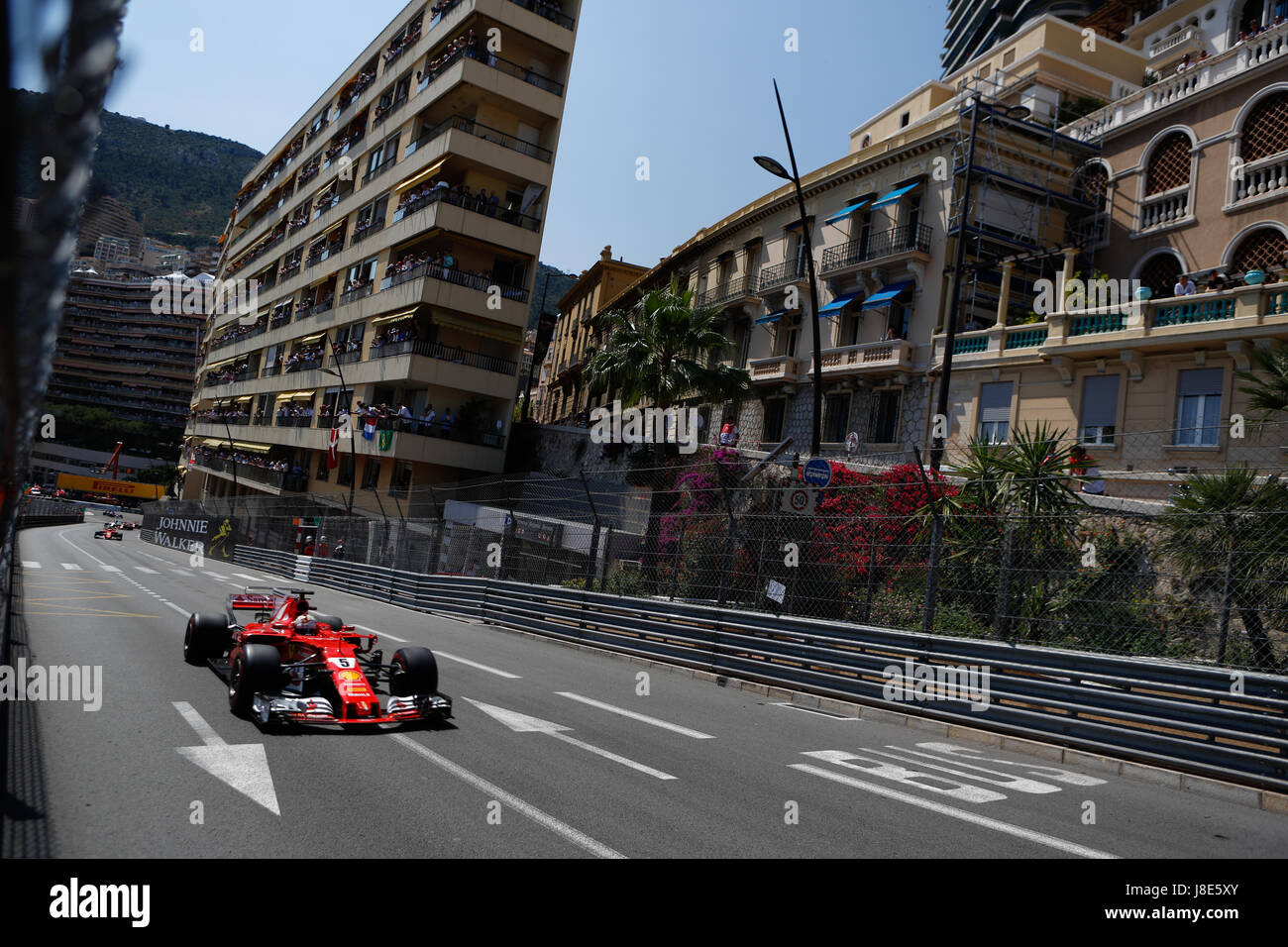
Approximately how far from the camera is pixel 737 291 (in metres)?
36.5

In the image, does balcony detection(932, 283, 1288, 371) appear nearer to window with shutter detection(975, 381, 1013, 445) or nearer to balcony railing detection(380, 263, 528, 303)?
window with shutter detection(975, 381, 1013, 445)

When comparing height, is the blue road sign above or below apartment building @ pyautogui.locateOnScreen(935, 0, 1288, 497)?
below

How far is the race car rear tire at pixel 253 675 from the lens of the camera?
670cm

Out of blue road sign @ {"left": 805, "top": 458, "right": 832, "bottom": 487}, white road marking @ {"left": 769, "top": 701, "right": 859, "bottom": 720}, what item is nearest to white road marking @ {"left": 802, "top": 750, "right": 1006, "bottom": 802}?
white road marking @ {"left": 769, "top": 701, "right": 859, "bottom": 720}

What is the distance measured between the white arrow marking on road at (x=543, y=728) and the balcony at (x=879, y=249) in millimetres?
23468

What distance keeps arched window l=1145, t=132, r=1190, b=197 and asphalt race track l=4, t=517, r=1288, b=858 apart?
22.4m

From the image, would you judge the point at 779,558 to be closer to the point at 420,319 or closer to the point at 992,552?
the point at 992,552

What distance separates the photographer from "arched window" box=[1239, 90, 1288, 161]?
20828mm

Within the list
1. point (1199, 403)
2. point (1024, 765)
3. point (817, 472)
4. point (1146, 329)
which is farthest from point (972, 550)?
point (1146, 329)

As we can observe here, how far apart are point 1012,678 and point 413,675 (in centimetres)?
577

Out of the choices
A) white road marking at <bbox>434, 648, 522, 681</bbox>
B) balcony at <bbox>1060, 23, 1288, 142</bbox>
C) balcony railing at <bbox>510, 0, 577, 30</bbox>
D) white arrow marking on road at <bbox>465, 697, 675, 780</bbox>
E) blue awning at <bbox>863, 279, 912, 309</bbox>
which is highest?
balcony railing at <bbox>510, 0, 577, 30</bbox>

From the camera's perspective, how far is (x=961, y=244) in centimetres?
2083

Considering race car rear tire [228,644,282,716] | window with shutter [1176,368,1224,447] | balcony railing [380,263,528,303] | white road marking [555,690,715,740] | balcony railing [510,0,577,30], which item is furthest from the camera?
balcony railing [510,0,577,30]
